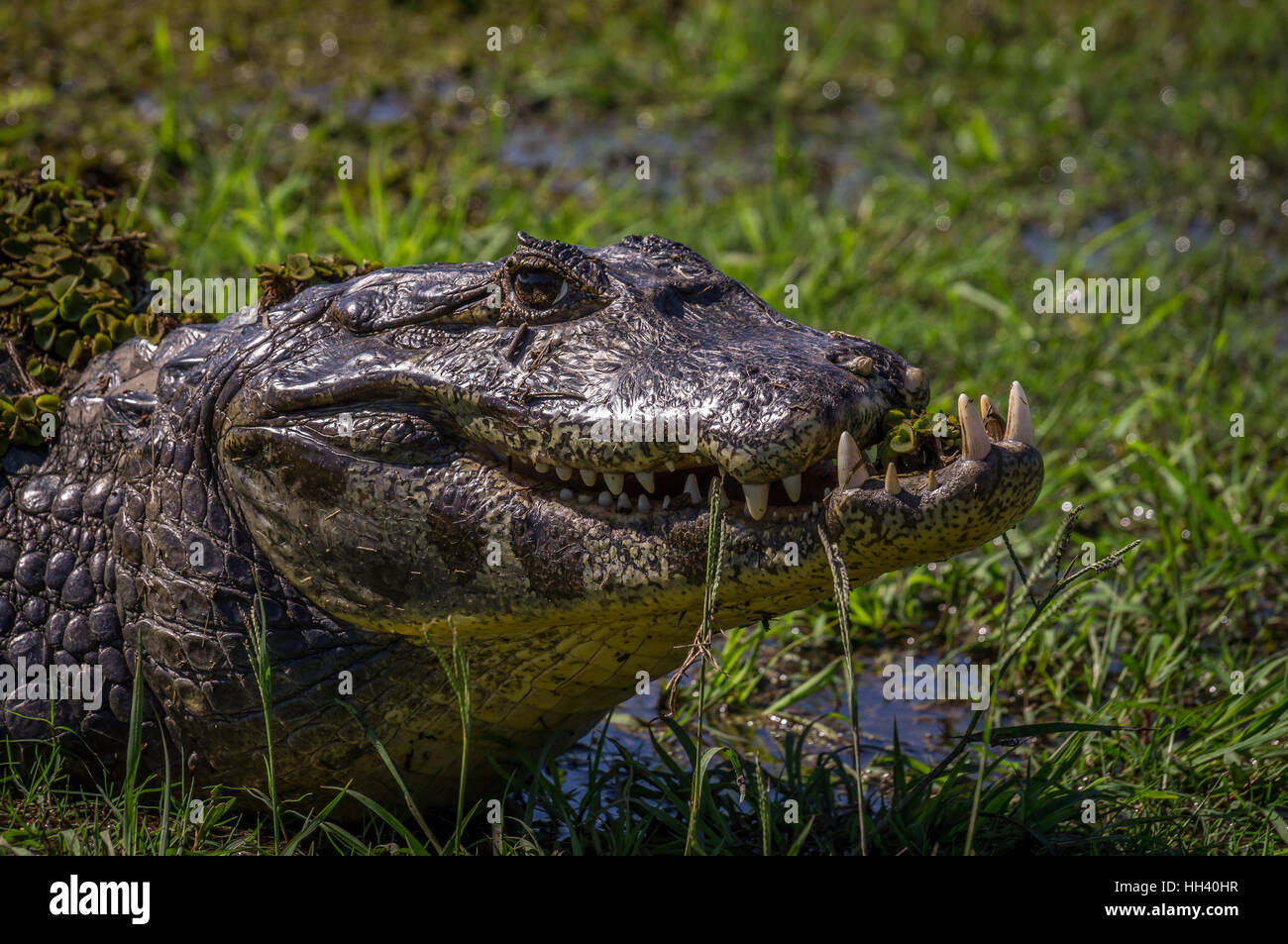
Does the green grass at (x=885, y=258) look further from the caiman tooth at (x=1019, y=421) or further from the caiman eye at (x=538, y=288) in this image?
the caiman eye at (x=538, y=288)

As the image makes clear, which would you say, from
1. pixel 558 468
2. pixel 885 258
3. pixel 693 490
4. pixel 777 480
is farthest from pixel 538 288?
pixel 885 258

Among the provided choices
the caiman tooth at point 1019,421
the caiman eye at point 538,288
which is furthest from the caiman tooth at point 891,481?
the caiman eye at point 538,288

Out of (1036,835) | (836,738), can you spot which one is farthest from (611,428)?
(836,738)

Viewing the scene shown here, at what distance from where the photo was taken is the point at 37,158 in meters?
6.87

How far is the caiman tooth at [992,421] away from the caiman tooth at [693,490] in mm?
518

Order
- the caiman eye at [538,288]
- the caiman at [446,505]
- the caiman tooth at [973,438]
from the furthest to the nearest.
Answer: the caiman eye at [538,288] < the caiman at [446,505] < the caiman tooth at [973,438]

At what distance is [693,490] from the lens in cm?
271

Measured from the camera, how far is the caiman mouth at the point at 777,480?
251cm

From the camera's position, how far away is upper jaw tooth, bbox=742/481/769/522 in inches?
102

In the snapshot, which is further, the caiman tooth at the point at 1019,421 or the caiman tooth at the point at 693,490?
the caiman tooth at the point at 693,490

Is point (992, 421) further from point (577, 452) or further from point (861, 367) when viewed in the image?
point (577, 452)

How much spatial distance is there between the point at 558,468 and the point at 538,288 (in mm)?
397

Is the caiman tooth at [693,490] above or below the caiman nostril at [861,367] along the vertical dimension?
below

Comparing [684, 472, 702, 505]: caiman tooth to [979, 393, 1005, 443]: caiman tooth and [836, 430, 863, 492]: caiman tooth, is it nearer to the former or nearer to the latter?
[836, 430, 863, 492]: caiman tooth
